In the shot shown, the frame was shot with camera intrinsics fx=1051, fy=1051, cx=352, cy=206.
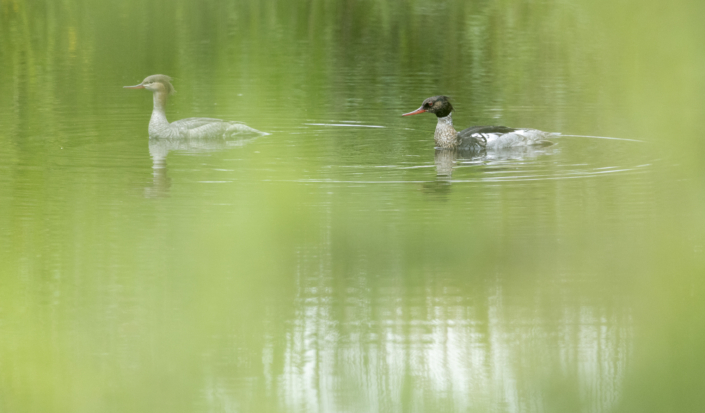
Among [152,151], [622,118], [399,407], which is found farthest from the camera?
[622,118]

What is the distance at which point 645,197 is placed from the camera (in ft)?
26.9

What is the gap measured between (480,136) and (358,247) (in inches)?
170

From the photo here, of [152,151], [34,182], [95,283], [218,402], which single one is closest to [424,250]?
Answer: [95,283]

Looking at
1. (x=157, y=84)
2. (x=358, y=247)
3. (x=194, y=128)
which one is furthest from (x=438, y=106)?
(x=358, y=247)

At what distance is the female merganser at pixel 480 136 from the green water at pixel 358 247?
8.5 inches

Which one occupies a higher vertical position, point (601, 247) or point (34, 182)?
point (34, 182)

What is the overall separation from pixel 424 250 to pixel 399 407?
2358 mm

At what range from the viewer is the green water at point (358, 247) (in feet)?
15.4

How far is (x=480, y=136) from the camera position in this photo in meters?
10.8

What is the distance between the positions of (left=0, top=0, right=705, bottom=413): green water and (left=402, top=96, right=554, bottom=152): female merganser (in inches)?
8.5

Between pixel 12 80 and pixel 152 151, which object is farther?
pixel 12 80

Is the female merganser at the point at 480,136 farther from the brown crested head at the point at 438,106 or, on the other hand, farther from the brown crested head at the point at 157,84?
the brown crested head at the point at 157,84

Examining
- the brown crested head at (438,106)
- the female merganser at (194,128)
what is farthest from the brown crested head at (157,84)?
the brown crested head at (438,106)

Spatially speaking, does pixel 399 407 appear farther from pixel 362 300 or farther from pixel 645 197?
pixel 645 197
